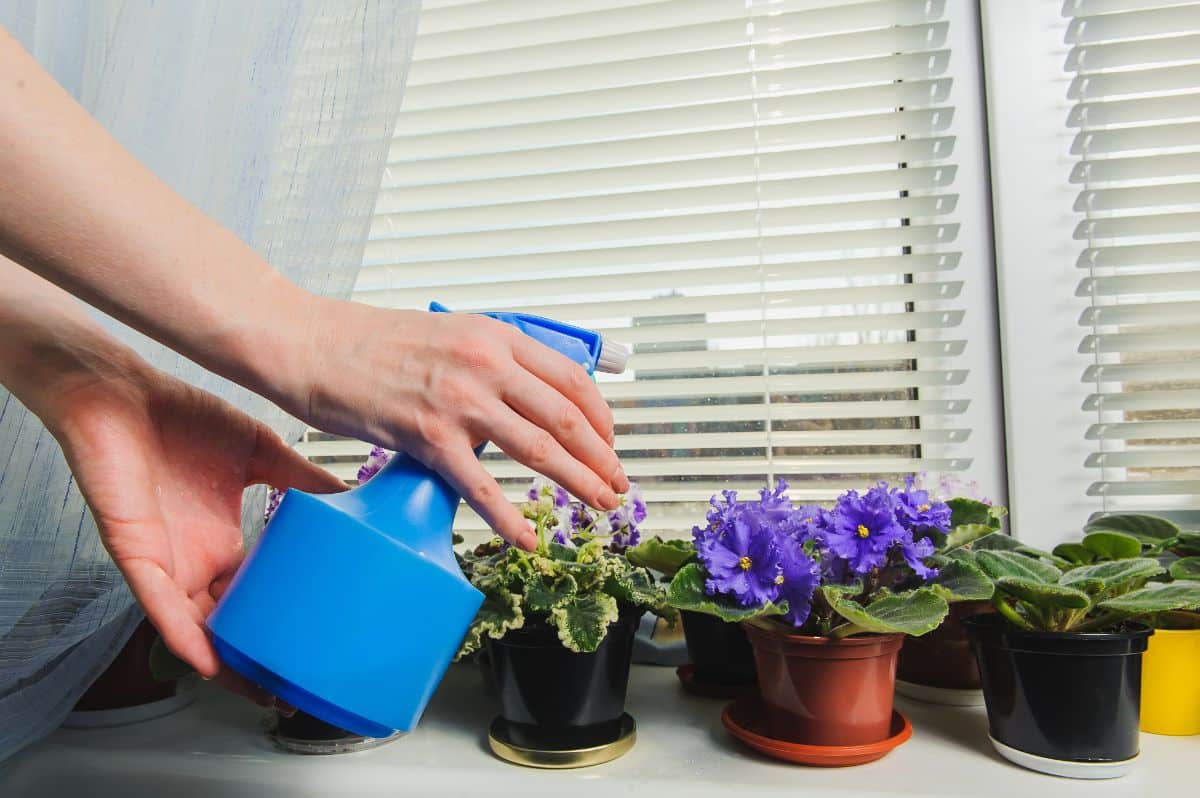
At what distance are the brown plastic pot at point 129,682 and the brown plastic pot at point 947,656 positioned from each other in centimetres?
81

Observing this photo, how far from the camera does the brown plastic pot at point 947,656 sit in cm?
83

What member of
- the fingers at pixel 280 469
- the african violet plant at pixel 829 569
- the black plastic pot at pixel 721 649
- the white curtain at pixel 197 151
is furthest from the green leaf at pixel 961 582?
the white curtain at pixel 197 151

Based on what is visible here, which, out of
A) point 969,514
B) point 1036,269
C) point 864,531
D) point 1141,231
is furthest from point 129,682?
point 1141,231

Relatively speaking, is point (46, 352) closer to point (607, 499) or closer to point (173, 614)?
point (173, 614)

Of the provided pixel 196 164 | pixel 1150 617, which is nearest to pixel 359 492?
pixel 196 164

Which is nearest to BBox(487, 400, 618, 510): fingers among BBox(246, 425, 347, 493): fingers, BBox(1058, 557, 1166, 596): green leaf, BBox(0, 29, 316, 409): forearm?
BBox(0, 29, 316, 409): forearm

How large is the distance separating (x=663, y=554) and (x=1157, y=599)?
41 centimetres

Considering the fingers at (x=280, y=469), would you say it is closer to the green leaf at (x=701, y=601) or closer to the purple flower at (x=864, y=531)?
the green leaf at (x=701, y=601)

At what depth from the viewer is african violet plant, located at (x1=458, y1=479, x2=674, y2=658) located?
27.6 inches

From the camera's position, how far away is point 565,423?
44 centimetres

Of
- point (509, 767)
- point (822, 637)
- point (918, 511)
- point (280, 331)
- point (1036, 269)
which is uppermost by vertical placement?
point (1036, 269)

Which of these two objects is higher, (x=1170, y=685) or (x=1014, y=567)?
(x=1014, y=567)

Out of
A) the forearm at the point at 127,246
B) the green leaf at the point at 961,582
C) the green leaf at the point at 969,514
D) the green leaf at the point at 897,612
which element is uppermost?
the forearm at the point at 127,246

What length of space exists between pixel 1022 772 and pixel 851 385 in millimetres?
465
